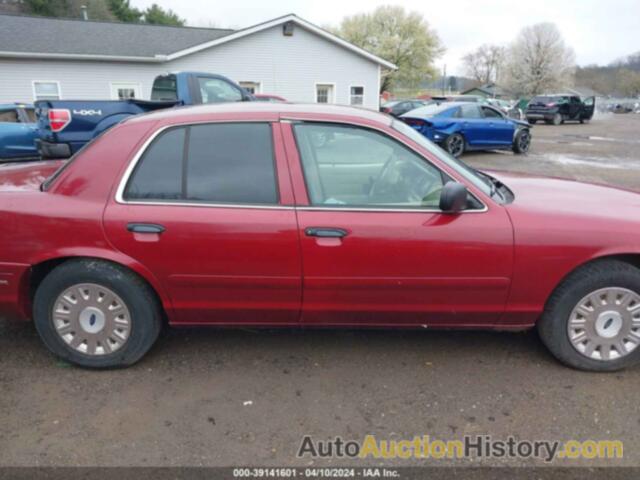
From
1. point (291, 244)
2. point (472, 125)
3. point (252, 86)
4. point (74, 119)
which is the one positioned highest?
point (252, 86)

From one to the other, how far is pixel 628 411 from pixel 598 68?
11751cm

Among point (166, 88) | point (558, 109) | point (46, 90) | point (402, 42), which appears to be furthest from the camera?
point (402, 42)

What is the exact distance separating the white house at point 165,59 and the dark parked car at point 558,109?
43.1 feet

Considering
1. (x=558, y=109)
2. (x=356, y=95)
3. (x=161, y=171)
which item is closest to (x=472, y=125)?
(x=356, y=95)

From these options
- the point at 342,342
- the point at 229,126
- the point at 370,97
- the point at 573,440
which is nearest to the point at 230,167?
the point at 229,126

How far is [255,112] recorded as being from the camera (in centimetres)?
305

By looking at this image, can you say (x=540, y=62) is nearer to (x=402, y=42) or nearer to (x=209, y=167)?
(x=402, y=42)

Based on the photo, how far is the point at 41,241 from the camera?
114 inches

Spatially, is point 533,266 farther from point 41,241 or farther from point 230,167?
point 41,241

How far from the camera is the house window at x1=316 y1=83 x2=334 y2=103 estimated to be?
20.5 metres

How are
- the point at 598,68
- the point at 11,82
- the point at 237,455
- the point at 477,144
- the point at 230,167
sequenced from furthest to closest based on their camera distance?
the point at 598,68, the point at 11,82, the point at 477,144, the point at 230,167, the point at 237,455

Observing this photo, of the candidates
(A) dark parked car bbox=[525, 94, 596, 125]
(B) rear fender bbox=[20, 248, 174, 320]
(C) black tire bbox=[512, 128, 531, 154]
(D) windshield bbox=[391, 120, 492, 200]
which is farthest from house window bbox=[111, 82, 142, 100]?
(A) dark parked car bbox=[525, 94, 596, 125]

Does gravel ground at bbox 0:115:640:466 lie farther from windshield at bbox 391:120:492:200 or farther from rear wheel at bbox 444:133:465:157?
rear wheel at bbox 444:133:465:157

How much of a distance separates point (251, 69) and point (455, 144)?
9.63 meters
